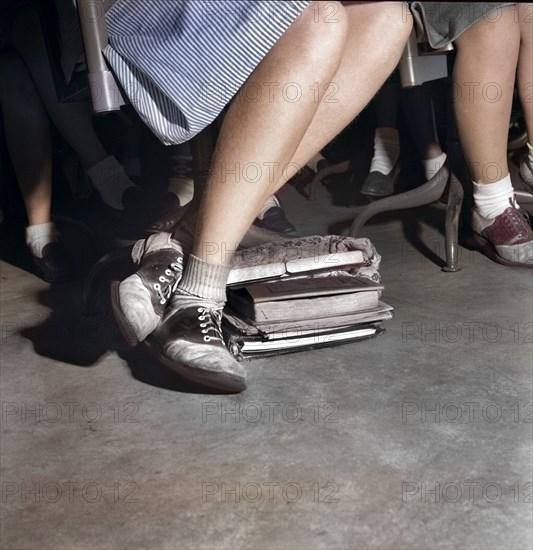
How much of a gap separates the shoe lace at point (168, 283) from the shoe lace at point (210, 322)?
9 centimetres

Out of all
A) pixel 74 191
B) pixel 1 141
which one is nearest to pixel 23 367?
pixel 1 141

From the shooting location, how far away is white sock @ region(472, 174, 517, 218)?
6.17ft

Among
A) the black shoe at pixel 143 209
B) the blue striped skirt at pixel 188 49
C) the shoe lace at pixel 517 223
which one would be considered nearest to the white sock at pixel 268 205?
the black shoe at pixel 143 209

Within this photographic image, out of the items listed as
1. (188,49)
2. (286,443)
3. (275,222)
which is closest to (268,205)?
(275,222)

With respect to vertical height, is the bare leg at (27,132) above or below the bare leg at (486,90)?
below

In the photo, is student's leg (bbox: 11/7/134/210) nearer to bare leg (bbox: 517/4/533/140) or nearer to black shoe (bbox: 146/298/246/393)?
black shoe (bbox: 146/298/246/393)

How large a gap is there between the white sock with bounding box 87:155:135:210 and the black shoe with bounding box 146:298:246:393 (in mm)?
1004

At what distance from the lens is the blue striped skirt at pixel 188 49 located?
45.7 inches

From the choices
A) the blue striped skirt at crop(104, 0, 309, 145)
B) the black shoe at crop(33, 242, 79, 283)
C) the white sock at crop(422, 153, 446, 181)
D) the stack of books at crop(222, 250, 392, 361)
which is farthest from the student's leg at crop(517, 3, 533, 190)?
the black shoe at crop(33, 242, 79, 283)

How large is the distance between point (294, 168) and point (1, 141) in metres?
1.50

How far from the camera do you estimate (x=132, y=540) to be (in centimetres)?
89

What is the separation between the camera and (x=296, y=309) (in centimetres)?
142

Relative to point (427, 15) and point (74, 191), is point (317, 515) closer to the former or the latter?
point (427, 15)

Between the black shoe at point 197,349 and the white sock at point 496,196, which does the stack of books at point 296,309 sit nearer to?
the black shoe at point 197,349
